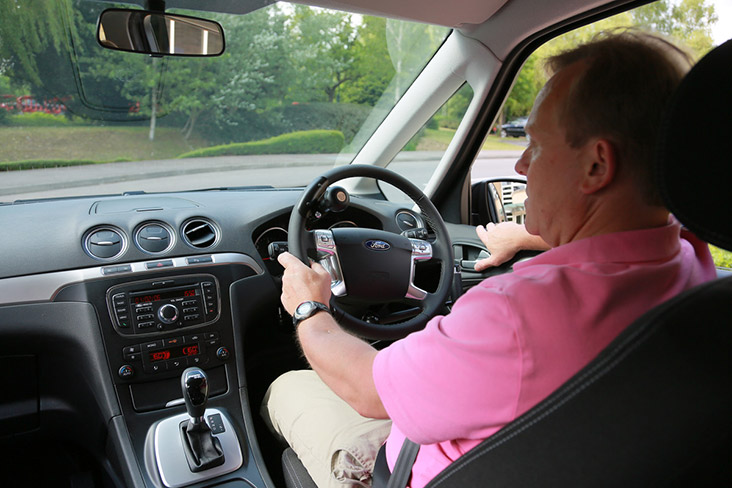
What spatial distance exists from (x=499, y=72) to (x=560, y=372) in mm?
2192

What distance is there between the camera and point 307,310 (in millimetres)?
1557

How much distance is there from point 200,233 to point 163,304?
0.35 meters

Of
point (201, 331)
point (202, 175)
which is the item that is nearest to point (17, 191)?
point (202, 175)

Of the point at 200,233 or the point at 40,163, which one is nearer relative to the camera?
the point at 200,233

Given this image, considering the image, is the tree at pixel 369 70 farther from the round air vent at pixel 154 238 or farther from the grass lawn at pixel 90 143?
the round air vent at pixel 154 238

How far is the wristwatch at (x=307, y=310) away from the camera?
5.08 ft

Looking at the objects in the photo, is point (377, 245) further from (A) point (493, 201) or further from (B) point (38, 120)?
(B) point (38, 120)

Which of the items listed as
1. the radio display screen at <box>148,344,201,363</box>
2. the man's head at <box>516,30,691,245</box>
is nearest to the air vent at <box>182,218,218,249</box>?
the radio display screen at <box>148,344,201,363</box>

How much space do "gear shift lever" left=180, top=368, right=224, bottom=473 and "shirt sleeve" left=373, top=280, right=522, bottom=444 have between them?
1077mm

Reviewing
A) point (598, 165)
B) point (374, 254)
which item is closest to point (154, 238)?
point (374, 254)

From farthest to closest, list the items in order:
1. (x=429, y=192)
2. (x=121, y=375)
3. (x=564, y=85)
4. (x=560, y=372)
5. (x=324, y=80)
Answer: (x=429, y=192) < (x=324, y=80) < (x=121, y=375) < (x=564, y=85) < (x=560, y=372)

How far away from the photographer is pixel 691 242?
1208 millimetres

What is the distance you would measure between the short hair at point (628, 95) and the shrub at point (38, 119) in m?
2.24

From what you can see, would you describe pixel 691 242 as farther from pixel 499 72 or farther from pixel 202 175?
pixel 202 175
